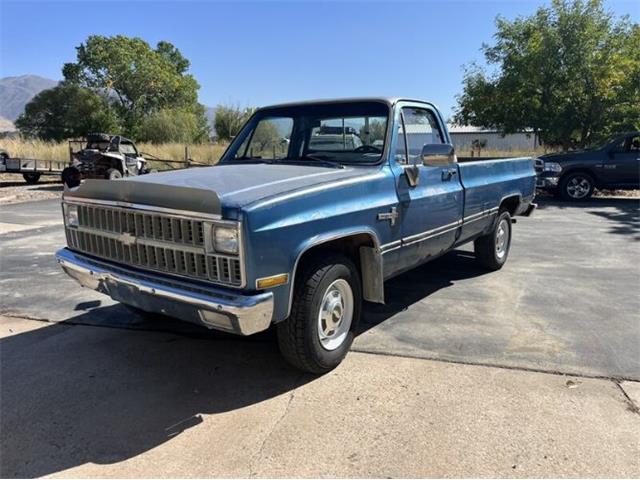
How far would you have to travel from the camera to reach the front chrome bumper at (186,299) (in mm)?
2941

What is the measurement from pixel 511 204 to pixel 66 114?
43.9 m

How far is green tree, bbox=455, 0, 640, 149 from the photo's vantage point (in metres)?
15.1

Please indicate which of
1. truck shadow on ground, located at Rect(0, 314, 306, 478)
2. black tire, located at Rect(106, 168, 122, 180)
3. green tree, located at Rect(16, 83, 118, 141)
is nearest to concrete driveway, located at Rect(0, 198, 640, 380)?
truck shadow on ground, located at Rect(0, 314, 306, 478)

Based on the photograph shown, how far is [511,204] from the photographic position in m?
6.72

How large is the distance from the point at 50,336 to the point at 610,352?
4.67 m

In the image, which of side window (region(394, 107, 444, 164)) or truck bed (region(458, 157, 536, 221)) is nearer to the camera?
side window (region(394, 107, 444, 164))

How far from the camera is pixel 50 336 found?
178 inches

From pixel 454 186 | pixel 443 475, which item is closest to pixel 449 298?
pixel 454 186

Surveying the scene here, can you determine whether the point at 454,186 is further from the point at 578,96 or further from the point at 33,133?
the point at 33,133

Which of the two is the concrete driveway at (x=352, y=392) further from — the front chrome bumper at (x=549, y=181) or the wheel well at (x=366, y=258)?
the front chrome bumper at (x=549, y=181)

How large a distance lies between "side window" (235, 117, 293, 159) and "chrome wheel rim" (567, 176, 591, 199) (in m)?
11.3

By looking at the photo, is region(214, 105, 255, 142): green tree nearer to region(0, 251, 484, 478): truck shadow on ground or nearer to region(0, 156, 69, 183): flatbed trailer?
region(0, 156, 69, 183): flatbed trailer

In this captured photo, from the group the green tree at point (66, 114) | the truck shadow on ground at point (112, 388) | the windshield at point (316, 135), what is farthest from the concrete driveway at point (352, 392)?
the green tree at point (66, 114)

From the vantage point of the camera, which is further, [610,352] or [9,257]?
[9,257]
